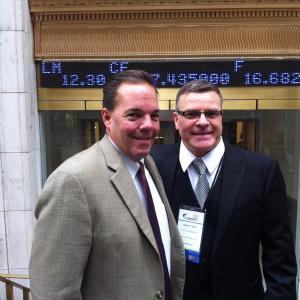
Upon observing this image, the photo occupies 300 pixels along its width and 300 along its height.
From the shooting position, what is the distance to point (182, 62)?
16.6ft

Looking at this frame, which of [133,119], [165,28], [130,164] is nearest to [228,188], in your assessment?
[130,164]

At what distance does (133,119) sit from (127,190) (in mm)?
344

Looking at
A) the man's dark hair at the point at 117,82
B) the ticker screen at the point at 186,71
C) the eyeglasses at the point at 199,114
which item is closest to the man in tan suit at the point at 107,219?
the man's dark hair at the point at 117,82

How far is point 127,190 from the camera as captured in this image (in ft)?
5.21

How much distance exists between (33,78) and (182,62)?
230cm

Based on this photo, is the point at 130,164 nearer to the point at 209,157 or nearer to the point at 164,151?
the point at 209,157

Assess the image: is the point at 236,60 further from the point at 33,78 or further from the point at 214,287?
the point at 214,287

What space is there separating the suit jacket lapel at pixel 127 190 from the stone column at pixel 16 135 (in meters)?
3.71

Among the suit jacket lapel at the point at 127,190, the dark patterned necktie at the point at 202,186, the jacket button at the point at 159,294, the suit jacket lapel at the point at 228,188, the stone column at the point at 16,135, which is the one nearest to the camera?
the suit jacket lapel at the point at 127,190

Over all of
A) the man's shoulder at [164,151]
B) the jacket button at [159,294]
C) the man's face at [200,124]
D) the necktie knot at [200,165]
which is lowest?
the jacket button at [159,294]

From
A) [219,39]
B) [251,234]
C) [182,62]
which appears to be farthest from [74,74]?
[251,234]

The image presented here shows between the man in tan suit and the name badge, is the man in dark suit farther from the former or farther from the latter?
the man in tan suit

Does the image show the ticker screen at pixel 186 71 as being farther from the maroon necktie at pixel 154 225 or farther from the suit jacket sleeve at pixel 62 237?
the suit jacket sleeve at pixel 62 237

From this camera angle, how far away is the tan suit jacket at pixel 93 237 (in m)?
1.43
